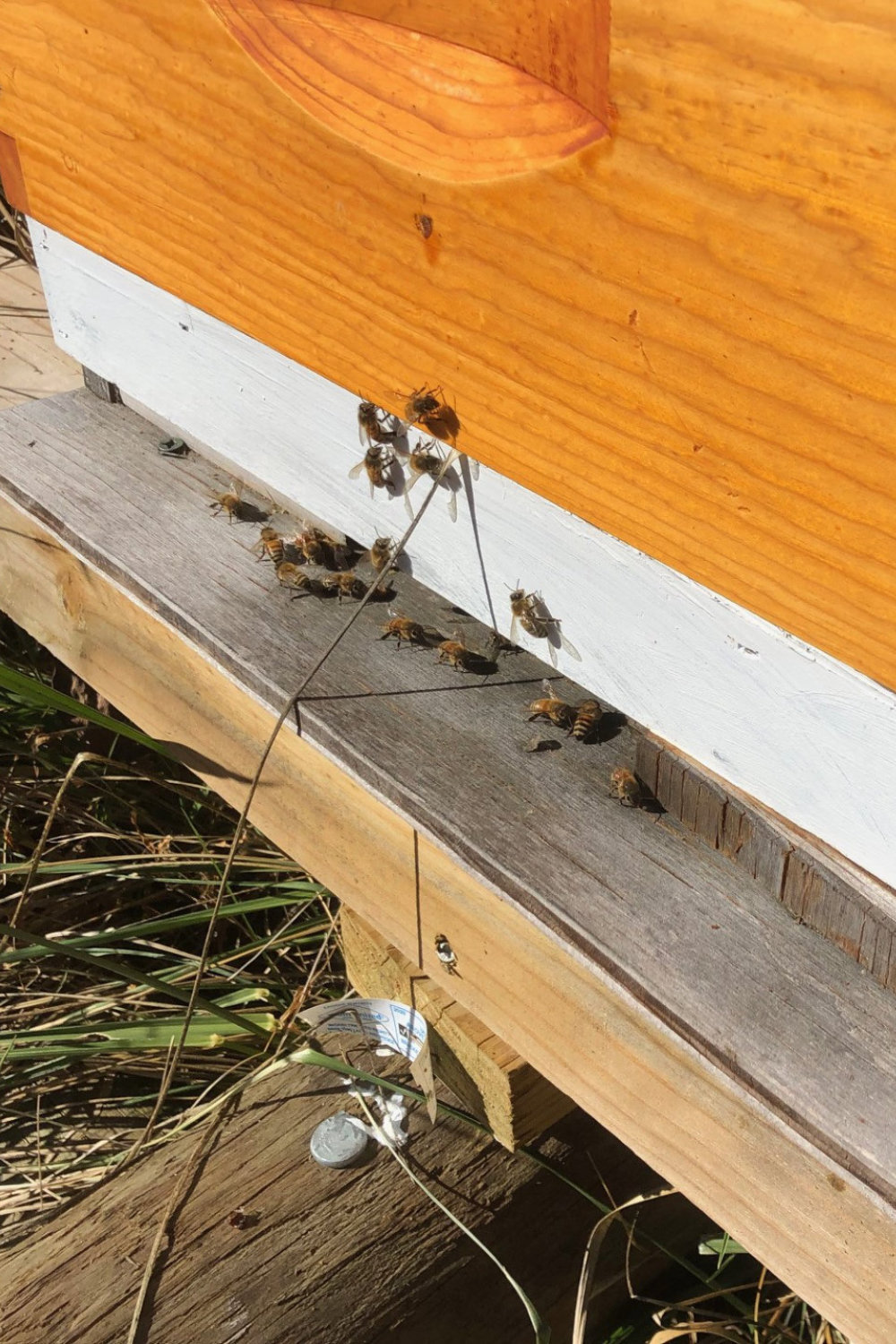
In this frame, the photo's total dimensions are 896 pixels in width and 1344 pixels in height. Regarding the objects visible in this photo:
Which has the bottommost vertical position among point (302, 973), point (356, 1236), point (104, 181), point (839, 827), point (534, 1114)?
point (302, 973)

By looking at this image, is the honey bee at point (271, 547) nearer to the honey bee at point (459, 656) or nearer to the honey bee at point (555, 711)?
the honey bee at point (459, 656)

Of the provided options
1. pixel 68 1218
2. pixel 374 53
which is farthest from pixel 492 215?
pixel 68 1218

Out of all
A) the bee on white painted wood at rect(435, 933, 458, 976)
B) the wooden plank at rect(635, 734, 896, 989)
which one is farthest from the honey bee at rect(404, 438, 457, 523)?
the bee on white painted wood at rect(435, 933, 458, 976)

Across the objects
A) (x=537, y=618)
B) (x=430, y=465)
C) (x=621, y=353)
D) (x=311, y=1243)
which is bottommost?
(x=311, y=1243)

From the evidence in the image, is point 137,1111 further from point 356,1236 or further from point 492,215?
point 492,215

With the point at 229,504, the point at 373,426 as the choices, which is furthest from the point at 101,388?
the point at 373,426

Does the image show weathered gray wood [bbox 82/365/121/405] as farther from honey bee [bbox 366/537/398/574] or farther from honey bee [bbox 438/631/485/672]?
honey bee [bbox 438/631/485/672]

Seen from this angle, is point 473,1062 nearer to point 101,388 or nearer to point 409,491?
Result: point 409,491
